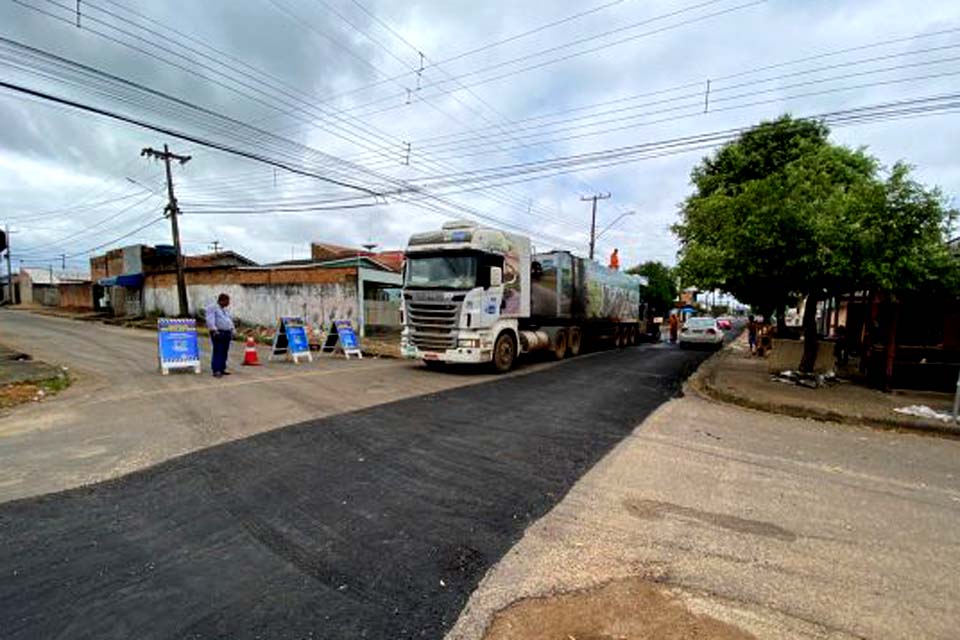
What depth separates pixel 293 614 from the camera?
280cm

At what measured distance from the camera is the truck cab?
12148 mm

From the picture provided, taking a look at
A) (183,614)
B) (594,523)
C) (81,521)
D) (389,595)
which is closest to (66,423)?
(81,521)

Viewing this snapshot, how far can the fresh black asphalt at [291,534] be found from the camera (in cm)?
278

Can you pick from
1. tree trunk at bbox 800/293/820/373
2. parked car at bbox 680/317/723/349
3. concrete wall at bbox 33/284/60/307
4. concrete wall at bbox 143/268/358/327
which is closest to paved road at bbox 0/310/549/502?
tree trunk at bbox 800/293/820/373

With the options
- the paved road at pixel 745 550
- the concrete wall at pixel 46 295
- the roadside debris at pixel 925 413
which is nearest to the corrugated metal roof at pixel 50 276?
the concrete wall at pixel 46 295

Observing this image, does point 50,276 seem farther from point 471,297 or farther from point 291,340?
point 471,297

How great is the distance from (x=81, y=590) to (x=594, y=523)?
342 centimetres

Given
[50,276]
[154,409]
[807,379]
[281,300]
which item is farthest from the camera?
[50,276]

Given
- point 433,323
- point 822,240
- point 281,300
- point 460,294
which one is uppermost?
point 822,240

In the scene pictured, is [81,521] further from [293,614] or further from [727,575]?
[727,575]

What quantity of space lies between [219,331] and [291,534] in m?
8.56

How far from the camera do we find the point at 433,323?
493 inches

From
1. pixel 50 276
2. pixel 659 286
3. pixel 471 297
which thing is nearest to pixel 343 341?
pixel 471 297

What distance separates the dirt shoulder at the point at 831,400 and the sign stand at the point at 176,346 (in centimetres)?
1125
